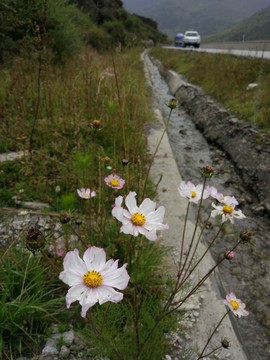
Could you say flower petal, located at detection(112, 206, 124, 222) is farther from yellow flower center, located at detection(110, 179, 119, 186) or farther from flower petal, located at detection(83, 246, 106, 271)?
yellow flower center, located at detection(110, 179, 119, 186)

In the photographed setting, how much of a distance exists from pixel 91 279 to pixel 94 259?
8 cm

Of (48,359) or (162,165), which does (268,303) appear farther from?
(162,165)

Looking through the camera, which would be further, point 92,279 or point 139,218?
point 139,218

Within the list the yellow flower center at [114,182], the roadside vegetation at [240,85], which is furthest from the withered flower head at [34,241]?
Answer: the roadside vegetation at [240,85]

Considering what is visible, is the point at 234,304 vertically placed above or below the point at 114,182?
below

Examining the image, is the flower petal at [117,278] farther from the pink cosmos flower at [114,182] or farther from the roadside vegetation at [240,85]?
the roadside vegetation at [240,85]

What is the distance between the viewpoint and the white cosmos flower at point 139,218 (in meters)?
1.20

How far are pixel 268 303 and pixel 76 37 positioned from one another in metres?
8.14

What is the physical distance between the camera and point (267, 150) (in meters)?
4.94

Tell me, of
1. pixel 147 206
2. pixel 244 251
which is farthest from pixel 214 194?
pixel 244 251

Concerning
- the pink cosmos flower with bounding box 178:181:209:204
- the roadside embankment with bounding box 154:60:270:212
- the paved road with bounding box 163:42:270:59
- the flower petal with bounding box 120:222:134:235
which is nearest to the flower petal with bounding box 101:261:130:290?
the flower petal with bounding box 120:222:134:235

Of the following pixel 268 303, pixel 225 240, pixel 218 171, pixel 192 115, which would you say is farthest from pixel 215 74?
pixel 268 303

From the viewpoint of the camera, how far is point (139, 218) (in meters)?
1.27

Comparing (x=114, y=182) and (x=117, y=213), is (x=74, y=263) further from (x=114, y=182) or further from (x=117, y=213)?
(x=114, y=182)
